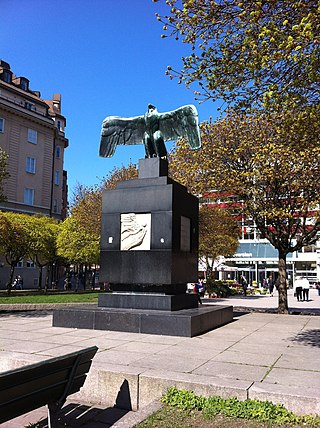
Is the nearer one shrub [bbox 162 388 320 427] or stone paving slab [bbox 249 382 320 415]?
shrub [bbox 162 388 320 427]

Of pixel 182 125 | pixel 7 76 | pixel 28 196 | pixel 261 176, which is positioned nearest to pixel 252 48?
pixel 182 125

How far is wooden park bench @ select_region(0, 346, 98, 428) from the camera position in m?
3.43

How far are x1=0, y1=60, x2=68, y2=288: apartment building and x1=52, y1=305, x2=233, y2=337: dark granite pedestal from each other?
3495cm

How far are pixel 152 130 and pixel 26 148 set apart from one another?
3928 cm

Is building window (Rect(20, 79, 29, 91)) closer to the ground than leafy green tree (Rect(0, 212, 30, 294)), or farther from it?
farther from it

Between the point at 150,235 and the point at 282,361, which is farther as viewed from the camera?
the point at 150,235

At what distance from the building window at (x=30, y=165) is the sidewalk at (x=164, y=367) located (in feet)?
135

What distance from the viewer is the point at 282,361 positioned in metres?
6.58

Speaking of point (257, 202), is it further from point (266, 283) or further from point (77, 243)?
point (266, 283)

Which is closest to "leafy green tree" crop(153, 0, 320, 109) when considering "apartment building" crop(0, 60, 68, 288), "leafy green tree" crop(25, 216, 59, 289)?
"leafy green tree" crop(25, 216, 59, 289)

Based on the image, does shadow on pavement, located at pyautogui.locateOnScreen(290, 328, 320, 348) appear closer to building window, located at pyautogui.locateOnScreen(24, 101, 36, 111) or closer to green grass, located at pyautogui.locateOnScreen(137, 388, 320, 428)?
green grass, located at pyautogui.locateOnScreen(137, 388, 320, 428)

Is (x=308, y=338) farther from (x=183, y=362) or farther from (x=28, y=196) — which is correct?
(x=28, y=196)

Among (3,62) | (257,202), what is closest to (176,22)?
(257,202)

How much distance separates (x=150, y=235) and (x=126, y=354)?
4.37m
